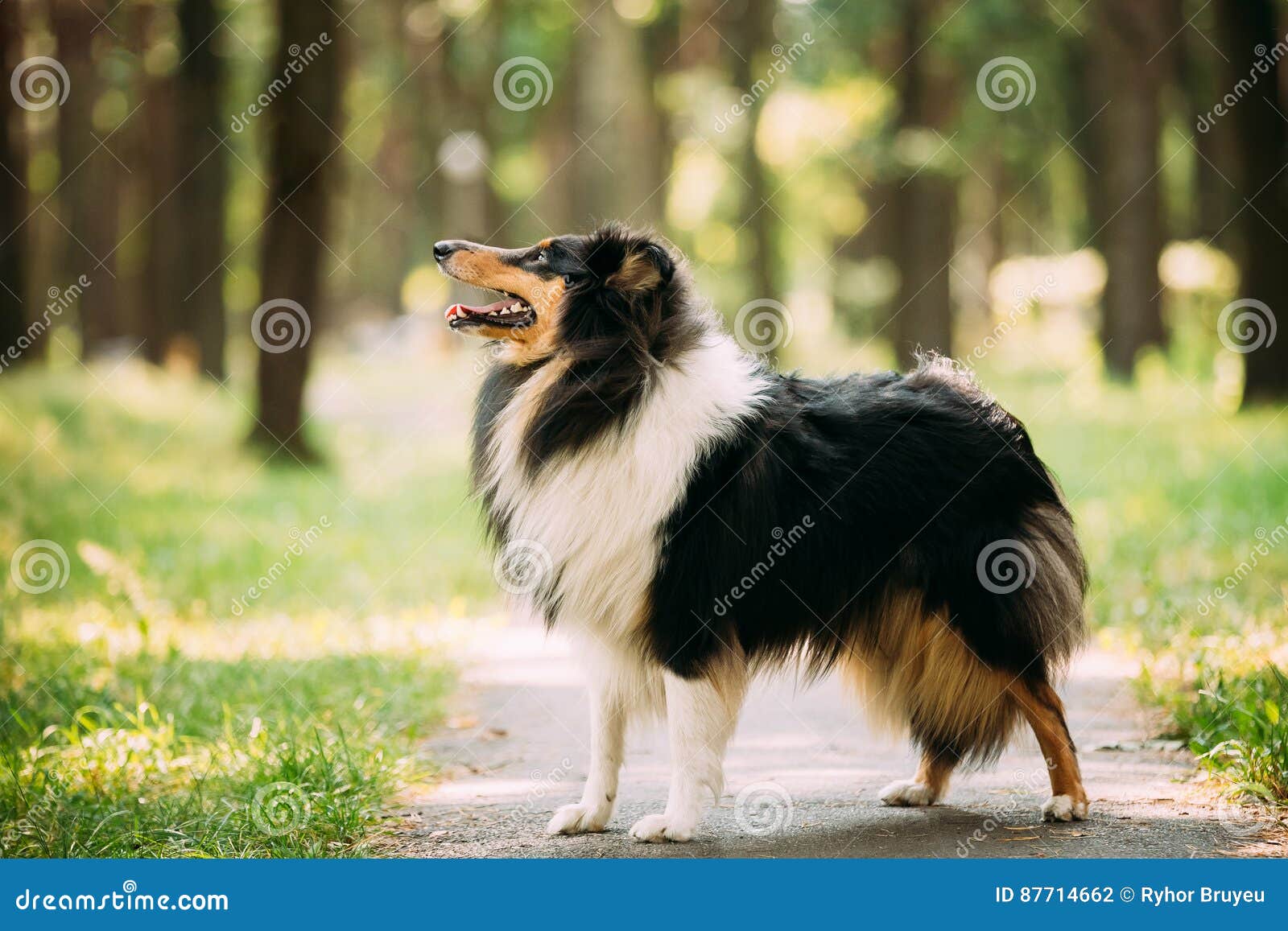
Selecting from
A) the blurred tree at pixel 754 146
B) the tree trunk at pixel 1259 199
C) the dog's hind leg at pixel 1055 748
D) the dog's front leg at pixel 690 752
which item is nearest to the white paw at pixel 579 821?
the dog's front leg at pixel 690 752

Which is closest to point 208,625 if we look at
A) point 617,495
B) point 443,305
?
point 617,495

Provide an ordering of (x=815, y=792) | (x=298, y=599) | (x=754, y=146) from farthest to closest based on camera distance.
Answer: (x=754, y=146) < (x=298, y=599) < (x=815, y=792)

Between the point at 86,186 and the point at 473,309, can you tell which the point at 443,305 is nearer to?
the point at 86,186

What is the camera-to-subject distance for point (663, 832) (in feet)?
15.1

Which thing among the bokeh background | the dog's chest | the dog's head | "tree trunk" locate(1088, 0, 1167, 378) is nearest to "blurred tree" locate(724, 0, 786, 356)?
the bokeh background

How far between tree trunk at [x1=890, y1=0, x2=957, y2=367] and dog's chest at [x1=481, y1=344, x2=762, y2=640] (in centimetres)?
1497

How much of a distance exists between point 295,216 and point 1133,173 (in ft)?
40.4

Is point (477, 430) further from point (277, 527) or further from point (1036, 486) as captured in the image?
point (277, 527)

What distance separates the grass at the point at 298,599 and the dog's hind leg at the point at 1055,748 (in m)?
0.67

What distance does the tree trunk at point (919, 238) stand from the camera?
20.1 metres

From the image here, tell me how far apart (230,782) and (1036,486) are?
Answer: 355 centimetres

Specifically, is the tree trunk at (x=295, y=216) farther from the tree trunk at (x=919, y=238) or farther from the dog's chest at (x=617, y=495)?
the dog's chest at (x=617, y=495)

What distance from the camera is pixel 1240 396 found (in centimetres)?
1431

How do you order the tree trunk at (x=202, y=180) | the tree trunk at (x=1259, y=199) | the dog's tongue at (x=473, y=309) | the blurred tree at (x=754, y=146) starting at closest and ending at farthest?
the dog's tongue at (x=473, y=309), the tree trunk at (x=1259, y=199), the tree trunk at (x=202, y=180), the blurred tree at (x=754, y=146)
